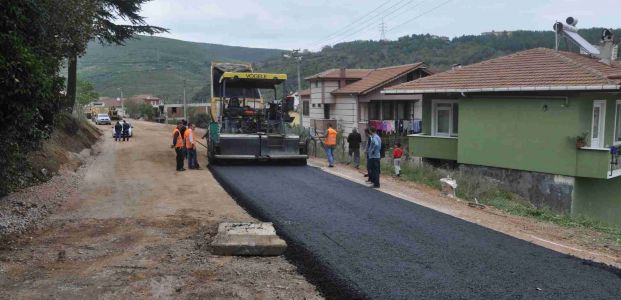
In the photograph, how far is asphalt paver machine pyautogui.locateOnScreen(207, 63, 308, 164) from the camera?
1645 cm

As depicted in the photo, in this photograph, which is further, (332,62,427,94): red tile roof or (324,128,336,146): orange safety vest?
(332,62,427,94): red tile roof

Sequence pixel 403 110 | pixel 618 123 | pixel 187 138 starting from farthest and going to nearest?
pixel 403 110 → pixel 618 123 → pixel 187 138

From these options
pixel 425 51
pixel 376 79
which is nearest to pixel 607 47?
pixel 376 79

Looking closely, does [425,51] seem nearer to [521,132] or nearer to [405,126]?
[405,126]

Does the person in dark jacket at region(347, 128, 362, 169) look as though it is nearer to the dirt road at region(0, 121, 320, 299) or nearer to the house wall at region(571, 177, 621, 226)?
the house wall at region(571, 177, 621, 226)

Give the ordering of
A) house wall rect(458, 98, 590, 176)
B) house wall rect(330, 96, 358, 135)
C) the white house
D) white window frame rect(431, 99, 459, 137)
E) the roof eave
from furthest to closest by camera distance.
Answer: house wall rect(330, 96, 358, 135) < the white house < white window frame rect(431, 99, 459, 137) < house wall rect(458, 98, 590, 176) < the roof eave

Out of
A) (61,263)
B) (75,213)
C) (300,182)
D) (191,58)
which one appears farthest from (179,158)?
(191,58)

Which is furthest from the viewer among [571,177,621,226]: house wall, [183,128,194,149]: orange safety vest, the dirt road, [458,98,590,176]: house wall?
[571,177,621,226]: house wall

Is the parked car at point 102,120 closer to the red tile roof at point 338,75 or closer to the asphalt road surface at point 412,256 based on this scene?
the red tile roof at point 338,75

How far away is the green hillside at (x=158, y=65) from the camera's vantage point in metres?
112

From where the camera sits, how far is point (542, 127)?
53.3ft

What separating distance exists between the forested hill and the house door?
4154 centimetres

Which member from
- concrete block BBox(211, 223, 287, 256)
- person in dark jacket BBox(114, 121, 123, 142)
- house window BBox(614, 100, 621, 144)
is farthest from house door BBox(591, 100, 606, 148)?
person in dark jacket BBox(114, 121, 123, 142)

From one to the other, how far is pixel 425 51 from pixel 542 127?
54.7m
